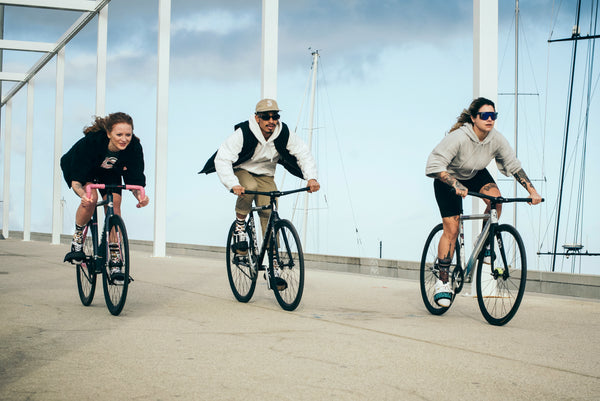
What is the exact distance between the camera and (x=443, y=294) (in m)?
5.27

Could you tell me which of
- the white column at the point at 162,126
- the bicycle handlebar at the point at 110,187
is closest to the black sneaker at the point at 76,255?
the bicycle handlebar at the point at 110,187

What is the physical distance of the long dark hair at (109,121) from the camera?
524 centimetres

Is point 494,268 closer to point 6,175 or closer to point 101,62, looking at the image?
point 101,62

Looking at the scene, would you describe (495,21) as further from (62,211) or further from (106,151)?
(62,211)

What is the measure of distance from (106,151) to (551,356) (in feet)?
12.1

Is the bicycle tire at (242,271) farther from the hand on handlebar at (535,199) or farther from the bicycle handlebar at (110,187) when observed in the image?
the hand on handlebar at (535,199)

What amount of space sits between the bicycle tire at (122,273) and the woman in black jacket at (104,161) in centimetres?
33

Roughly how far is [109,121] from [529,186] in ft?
11.2

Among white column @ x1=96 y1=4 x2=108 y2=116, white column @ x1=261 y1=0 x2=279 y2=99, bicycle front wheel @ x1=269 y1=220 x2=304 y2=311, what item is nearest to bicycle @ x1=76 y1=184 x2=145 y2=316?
bicycle front wheel @ x1=269 y1=220 x2=304 y2=311

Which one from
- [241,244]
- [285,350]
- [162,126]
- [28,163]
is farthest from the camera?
[28,163]

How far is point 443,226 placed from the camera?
5410 mm

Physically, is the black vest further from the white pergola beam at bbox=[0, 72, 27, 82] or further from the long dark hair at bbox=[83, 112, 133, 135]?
the white pergola beam at bbox=[0, 72, 27, 82]

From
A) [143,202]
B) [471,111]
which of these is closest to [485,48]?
[471,111]

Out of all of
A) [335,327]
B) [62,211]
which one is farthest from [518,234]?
[62,211]
